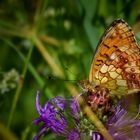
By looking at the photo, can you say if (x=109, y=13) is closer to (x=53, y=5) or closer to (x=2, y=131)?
(x=53, y=5)

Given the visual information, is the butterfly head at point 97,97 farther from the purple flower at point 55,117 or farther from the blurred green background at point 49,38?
the blurred green background at point 49,38

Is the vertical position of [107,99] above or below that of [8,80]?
below

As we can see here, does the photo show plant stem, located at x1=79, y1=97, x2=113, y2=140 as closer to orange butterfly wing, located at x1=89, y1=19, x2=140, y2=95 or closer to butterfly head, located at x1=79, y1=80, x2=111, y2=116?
butterfly head, located at x1=79, y1=80, x2=111, y2=116

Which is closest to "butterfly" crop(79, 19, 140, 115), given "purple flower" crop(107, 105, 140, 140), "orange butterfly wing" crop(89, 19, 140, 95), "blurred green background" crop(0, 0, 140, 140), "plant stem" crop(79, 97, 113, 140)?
"orange butterfly wing" crop(89, 19, 140, 95)

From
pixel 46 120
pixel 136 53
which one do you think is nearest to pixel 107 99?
pixel 46 120

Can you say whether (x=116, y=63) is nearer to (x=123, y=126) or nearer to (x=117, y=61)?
(x=117, y=61)

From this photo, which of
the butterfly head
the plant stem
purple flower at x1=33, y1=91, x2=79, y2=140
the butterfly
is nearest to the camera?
the plant stem
